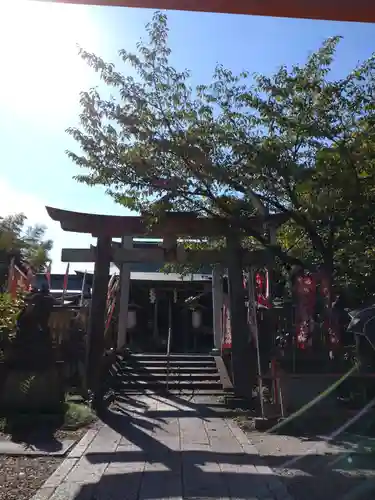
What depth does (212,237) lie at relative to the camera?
1230 cm

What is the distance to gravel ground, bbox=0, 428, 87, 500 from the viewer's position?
17.5 ft

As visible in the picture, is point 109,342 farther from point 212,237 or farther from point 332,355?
point 332,355

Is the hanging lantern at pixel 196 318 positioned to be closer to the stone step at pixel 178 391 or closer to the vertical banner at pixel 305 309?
the stone step at pixel 178 391

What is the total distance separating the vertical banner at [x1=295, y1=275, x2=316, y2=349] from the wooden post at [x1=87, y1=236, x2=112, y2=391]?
182 inches

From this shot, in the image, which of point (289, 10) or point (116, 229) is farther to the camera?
point (116, 229)

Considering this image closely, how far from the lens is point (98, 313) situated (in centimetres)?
1207

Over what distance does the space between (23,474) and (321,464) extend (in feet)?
11.9

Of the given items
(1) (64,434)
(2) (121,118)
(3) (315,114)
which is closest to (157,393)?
(1) (64,434)

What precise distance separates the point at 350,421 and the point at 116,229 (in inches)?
255

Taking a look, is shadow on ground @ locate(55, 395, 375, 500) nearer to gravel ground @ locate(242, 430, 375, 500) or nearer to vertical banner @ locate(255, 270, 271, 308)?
gravel ground @ locate(242, 430, 375, 500)

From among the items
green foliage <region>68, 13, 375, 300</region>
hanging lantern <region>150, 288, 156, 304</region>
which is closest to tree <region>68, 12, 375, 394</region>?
green foliage <region>68, 13, 375, 300</region>

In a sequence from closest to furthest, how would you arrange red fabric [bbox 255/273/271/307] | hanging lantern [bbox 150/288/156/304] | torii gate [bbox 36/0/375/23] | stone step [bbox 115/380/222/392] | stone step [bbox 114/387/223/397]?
torii gate [bbox 36/0/375/23] < red fabric [bbox 255/273/271/307] < stone step [bbox 114/387/223/397] < stone step [bbox 115/380/222/392] < hanging lantern [bbox 150/288/156/304]

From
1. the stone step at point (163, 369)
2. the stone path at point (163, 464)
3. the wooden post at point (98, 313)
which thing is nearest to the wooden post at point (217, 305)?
the stone step at point (163, 369)

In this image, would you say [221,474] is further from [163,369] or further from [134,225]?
[163,369]
